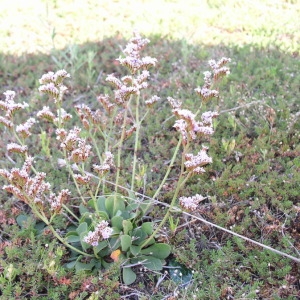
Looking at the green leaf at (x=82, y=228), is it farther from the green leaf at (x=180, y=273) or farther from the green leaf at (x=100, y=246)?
the green leaf at (x=180, y=273)

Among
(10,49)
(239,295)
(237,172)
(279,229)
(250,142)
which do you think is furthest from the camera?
(10,49)

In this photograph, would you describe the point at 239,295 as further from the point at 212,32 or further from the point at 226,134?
the point at 212,32

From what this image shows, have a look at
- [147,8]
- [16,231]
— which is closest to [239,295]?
[16,231]

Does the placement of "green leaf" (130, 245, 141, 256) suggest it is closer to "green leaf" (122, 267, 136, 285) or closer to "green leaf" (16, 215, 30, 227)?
"green leaf" (122, 267, 136, 285)

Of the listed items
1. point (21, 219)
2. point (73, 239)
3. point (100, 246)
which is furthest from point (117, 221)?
point (21, 219)

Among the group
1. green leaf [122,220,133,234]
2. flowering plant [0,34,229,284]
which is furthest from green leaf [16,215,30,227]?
green leaf [122,220,133,234]

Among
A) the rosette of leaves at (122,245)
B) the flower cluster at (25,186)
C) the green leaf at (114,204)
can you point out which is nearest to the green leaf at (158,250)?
the rosette of leaves at (122,245)
